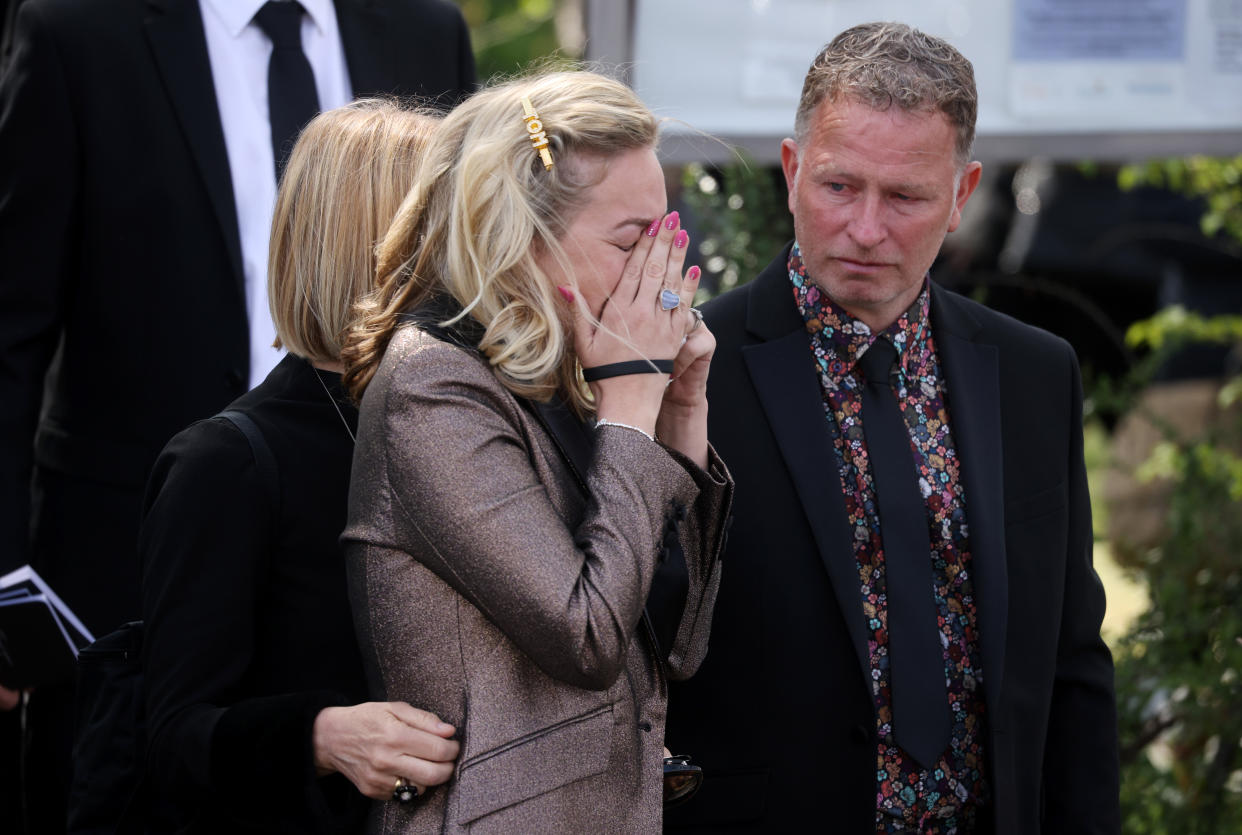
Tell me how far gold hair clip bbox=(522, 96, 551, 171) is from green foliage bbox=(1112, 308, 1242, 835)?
2830 millimetres

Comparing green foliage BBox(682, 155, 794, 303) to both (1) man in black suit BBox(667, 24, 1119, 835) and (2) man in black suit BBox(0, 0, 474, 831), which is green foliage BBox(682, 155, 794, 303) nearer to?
(1) man in black suit BBox(667, 24, 1119, 835)

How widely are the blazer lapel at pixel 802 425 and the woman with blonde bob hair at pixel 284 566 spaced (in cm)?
69

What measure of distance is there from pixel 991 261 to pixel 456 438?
7.03 metres

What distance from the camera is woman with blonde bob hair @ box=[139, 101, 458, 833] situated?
1939 mm

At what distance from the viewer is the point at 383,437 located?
1.82 m

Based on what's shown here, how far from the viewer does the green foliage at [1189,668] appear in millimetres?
3967

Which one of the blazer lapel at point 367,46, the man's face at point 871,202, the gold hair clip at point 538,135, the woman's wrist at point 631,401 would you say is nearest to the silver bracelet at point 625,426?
the woman's wrist at point 631,401

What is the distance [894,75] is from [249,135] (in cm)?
131

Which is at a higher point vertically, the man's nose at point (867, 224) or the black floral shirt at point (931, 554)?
the man's nose at point (867, 224)

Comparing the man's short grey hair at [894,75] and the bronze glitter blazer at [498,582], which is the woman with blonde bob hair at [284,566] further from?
the man's short grey hair at [894,75]

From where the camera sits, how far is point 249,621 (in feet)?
6.68

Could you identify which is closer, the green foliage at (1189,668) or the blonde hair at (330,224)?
the blonde hair at (330,224)

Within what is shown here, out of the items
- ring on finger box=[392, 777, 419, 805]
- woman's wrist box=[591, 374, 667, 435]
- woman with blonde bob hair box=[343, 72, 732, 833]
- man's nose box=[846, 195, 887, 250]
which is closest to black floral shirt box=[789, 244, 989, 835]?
man's nose box=[846, 195, 887, 250]

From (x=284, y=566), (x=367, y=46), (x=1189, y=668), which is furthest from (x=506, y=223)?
(x=1189, y=668)
